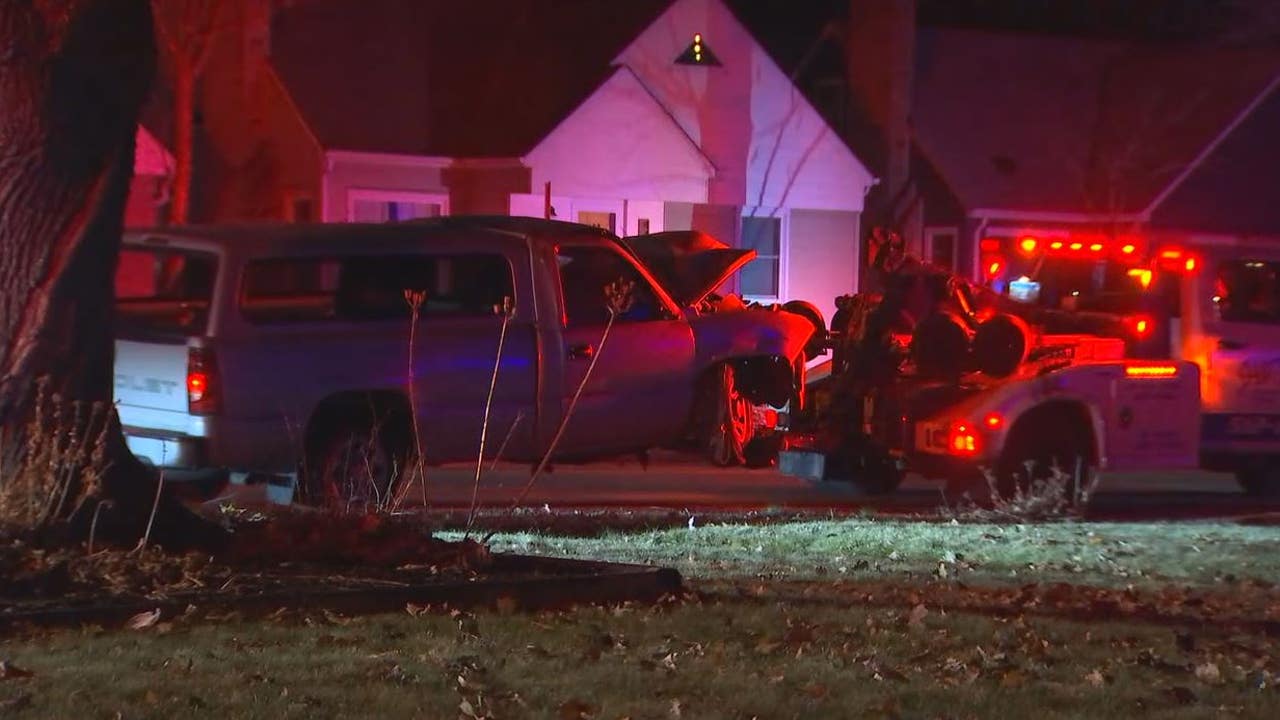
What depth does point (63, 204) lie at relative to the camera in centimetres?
810

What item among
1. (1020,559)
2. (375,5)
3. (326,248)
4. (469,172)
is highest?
(375,5)

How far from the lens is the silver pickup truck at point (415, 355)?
11719mm

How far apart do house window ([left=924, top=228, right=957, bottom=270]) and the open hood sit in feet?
55.3

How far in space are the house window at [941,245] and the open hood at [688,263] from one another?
1685cm

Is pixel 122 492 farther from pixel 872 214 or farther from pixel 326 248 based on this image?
pixel 872 214

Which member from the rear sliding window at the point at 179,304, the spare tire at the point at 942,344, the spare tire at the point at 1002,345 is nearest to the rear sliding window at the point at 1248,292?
the spare tire at the point at 1002,345

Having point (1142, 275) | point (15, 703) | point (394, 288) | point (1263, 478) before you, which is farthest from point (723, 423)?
point (15, 703)

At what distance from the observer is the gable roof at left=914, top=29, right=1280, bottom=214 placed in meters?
31.5

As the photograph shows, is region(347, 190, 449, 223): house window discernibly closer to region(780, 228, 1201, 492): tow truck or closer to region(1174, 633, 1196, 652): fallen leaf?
region(780, 228, 1201, 492): tow truck

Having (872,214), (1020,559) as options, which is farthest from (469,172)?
(1020,559)

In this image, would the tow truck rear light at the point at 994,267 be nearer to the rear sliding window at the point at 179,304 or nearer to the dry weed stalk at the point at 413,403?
the dry weed stalk at the point at 413,403

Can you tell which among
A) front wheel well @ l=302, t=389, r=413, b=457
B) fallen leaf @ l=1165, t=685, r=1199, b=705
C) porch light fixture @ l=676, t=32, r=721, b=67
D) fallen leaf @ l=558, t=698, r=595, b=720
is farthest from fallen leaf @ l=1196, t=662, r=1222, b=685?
porch light fixture @ l=676, t=32, r=721, b=67

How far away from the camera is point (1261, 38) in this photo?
38875 millimetres

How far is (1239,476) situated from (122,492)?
1045 cm
